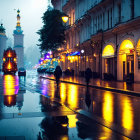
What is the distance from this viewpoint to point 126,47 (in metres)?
28.8

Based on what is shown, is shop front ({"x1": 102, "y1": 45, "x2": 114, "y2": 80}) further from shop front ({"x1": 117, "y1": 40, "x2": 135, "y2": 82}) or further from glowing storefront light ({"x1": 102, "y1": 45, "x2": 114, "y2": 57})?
shop front ({"x1": 117, "y1": 40, "x2": 135, "y2": 82})

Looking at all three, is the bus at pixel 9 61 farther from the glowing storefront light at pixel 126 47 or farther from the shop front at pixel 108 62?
the glowing storefront light at pixel 126 47

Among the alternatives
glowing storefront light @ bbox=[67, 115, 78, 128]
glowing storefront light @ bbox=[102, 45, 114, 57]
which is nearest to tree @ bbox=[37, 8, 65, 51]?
glowing storefront light @ bbox=[102, 45, 114, 57]

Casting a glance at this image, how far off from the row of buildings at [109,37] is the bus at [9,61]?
48.8 ft

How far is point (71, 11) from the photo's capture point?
53.8 metres

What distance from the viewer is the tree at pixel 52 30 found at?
180 feet

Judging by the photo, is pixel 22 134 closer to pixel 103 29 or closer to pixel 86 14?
pixel 103 29

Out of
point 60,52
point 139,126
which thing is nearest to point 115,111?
point 139,126

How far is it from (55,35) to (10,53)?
10431 mm

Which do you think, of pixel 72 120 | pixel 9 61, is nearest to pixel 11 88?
pixel 72 120

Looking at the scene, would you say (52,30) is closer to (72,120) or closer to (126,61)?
(126,61)

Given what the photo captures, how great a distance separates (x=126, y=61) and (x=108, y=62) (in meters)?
5.54

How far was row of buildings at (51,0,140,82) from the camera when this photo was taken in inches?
1046

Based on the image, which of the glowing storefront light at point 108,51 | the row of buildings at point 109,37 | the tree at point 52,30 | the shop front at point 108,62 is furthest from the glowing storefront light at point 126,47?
the tree at point 52,30
